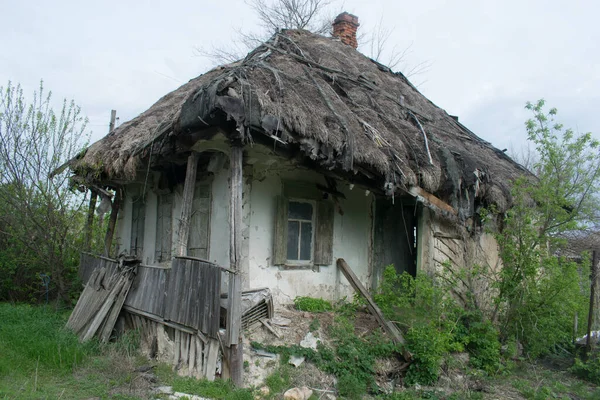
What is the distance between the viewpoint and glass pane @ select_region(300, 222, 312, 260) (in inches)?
297

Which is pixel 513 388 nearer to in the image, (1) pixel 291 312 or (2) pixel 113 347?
(1) pixel 291 312

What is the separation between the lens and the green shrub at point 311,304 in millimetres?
6992

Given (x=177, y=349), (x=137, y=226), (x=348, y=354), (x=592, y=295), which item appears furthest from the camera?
(x=137, y=226)

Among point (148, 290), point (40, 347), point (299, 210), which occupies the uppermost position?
point (299, 210)

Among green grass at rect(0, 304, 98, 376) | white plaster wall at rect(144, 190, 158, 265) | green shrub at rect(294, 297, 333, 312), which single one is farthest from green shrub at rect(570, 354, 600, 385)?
white plaster wall at rect(144, 190, 158, 265)

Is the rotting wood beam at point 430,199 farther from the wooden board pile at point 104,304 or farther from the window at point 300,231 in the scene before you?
the wooden board pile at point 104,304

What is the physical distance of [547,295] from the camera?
685 centimetres

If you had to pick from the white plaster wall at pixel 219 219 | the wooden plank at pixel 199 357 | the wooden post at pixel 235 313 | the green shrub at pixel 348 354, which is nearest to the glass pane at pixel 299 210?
the white plaster wall at pixel 219 219

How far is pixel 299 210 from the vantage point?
754 centimetres

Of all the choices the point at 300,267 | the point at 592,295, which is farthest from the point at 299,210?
the point at 592,295

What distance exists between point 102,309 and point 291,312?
263 centimetres

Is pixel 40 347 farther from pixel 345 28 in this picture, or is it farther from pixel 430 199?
pixel 345 28

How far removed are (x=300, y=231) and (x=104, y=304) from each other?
299 cm

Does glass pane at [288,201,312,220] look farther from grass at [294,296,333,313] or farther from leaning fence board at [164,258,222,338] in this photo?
leaning fence board at [164,258,222,338]
